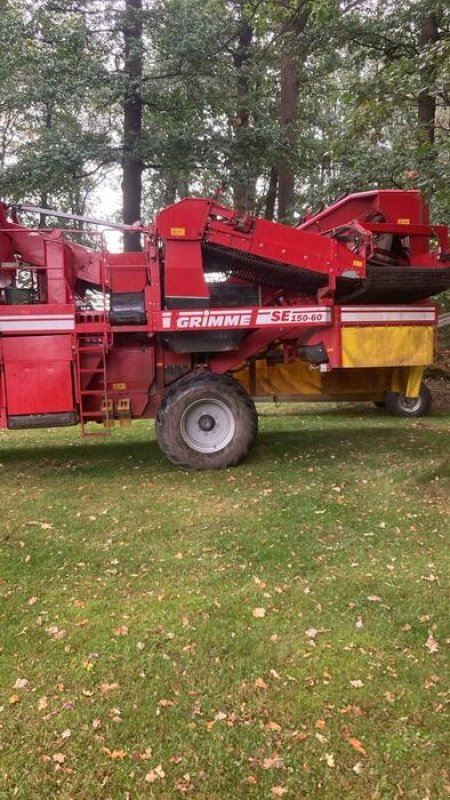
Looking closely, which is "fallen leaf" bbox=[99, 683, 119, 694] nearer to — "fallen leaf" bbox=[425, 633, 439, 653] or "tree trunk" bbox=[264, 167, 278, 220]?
"fallen leaf" bbox=[425, 633, 439, 653]

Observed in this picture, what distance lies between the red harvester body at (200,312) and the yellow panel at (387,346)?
0.05 ft

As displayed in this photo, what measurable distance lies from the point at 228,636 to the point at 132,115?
43.0 ft

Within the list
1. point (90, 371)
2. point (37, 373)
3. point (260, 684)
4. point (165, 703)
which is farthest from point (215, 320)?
point (165, 703)

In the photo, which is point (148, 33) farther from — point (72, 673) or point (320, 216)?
point (72, 673)

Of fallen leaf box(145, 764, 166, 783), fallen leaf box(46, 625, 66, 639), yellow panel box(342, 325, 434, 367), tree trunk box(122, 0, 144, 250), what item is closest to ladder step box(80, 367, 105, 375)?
yellow panel box(342, 325, 434, 367)

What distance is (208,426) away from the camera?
265 inches

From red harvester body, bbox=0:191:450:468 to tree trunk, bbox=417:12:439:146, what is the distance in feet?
2.82

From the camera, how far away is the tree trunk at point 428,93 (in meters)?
6.23

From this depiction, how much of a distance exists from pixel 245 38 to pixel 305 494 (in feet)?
43.7

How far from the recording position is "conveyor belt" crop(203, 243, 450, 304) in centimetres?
656

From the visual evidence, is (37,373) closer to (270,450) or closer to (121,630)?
(270,450)

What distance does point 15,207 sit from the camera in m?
7.05

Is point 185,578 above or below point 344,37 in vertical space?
below

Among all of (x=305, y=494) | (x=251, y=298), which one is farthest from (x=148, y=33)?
(x=305, y=494)
